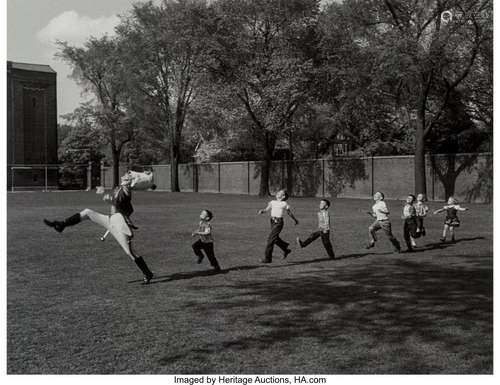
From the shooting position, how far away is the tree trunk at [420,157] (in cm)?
3022

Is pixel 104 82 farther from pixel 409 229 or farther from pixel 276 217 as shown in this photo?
pixel 276 217

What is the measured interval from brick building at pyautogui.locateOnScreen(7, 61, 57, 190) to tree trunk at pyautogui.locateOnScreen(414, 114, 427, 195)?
124 ft

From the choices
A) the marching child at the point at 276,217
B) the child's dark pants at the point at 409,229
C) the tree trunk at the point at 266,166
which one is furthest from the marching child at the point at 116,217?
the tree trunk at the point at 266,166

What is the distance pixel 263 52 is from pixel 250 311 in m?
32.0

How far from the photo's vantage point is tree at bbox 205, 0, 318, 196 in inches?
1433

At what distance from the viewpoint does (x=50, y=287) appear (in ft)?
29.5

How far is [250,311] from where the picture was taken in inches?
294

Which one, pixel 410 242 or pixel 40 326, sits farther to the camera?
pixel 410 242

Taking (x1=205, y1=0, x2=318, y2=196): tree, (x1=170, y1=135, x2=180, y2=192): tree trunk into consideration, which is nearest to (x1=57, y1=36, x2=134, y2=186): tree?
(x1=170, y1=135, x2=180, y2=192): tree trunk

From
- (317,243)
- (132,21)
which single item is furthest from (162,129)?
(317,243)

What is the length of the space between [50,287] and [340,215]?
15.1 m

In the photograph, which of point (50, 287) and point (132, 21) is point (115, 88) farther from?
point (50, 287)

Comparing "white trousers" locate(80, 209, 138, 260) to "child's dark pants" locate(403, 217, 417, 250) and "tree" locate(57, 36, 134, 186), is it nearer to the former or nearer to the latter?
"child's dark pants" locate(403, 217, 417, 250)

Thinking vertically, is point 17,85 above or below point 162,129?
above
